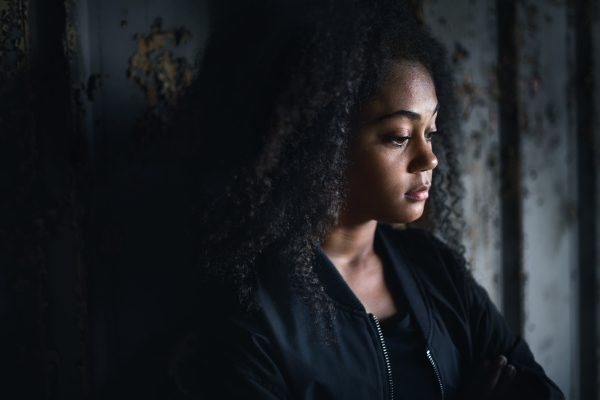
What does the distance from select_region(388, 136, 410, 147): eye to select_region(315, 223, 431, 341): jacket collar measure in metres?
0.28

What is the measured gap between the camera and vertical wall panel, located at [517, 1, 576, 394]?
1.44m

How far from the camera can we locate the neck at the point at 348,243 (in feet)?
2.86

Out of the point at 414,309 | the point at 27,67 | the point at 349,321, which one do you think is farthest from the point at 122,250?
the point at 414,309

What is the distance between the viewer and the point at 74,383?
0.85 m

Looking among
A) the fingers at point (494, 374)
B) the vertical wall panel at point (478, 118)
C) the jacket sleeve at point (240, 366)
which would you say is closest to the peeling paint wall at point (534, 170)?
the vertical wall panel at point (478, 118)

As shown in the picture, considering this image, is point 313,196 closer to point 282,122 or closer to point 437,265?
point 282,122

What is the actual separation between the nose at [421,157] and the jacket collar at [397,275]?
267 mm

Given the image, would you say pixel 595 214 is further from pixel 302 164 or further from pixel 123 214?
pixel 123 214

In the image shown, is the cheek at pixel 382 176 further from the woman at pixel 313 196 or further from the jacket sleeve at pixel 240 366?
the jacket sleeve at pixel 240 366

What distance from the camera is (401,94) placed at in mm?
758

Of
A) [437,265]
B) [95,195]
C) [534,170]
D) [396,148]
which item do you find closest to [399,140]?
[396,148]

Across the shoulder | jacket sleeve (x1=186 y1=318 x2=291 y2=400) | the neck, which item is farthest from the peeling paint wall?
jacket sleeve (x1=186 y1=318 x2=291 y2=400)

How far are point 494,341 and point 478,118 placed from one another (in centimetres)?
79

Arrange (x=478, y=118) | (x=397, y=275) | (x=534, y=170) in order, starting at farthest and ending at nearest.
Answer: (x=534, y=170) < (x=478, y=118) < (x=397, y=275)
